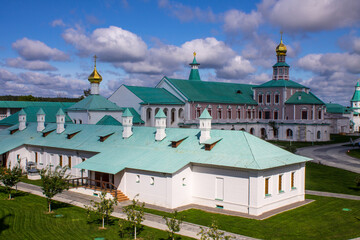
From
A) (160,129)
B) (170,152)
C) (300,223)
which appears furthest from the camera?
(160,129)

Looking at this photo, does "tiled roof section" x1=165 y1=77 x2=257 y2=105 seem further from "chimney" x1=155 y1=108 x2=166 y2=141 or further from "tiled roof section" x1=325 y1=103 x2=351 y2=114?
"tiled roof section" x1=325 y1=103 x2=351 y2=114

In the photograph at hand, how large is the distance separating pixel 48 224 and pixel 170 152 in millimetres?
9635

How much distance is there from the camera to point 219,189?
2438 centimetres

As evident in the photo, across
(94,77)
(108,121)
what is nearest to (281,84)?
(94,77)

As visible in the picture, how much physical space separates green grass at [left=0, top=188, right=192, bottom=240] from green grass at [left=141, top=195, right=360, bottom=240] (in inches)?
136

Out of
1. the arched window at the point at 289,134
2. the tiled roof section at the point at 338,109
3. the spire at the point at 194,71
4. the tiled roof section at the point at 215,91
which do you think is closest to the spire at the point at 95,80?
the tiled roof section at the point at 215,91

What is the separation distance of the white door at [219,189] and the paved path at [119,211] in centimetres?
396

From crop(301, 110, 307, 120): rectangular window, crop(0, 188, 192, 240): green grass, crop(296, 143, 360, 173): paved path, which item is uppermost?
crop(301, 110, 307, 120): rectangular window

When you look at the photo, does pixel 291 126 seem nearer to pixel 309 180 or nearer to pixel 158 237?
pixel 309 180

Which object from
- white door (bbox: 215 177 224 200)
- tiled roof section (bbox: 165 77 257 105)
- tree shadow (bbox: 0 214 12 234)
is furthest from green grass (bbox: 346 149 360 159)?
tree shadow (bbox: 0 214 12 234)

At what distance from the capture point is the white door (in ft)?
79.5

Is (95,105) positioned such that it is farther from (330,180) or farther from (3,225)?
(330,180)

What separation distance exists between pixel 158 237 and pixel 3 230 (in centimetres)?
812

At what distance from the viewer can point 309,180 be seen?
110 feet
